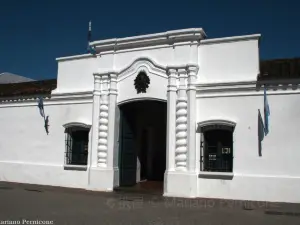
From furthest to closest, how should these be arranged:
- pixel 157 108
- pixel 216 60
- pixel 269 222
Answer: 1. pixel 157 108
2. pixel 216 60
3. pixel 269 222

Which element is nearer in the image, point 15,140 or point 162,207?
point 162,207

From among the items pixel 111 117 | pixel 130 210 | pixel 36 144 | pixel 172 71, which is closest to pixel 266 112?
pixel 172 71

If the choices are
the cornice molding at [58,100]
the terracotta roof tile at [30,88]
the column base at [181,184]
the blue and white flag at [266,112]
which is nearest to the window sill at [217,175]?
the column base at [181,184]

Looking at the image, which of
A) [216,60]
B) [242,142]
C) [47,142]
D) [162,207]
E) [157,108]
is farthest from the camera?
[157,108]

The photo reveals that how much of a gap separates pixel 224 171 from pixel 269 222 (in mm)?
3548

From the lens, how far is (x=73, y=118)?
14.1 m

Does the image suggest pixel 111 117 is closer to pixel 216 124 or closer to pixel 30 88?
pixel 216 124

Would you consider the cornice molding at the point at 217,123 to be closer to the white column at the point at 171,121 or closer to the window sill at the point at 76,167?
the white column at the point at 171,121

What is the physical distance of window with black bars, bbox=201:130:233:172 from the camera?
1152cm

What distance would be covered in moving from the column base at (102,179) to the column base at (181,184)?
2135mm

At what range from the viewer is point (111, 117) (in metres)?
13.0

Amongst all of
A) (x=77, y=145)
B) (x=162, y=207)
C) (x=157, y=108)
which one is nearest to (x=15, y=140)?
(x=77, y=145)

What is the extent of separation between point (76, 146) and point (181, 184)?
4856mm

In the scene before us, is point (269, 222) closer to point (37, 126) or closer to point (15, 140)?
point (37, 126)
